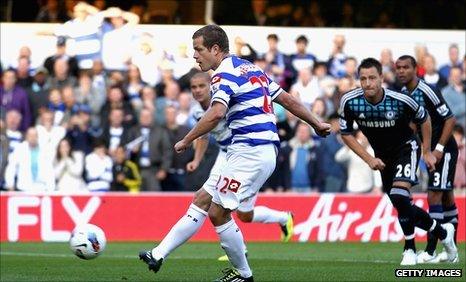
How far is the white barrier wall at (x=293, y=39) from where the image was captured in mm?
24672

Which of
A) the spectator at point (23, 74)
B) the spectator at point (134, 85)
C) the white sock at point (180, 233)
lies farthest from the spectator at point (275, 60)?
the white sock at point (180, 233)

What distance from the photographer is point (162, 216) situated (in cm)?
2072

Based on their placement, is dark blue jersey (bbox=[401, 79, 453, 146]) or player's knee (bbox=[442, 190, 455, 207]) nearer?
dark blue jersey (bbox=[401, 79, 453, 146])

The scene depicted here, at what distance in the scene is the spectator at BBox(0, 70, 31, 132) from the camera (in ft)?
73.2

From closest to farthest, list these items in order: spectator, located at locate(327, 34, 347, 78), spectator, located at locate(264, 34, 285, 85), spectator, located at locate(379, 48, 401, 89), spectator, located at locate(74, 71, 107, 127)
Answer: spectator, located at locate(74, 71, 107, 127)
spectator, located at locate(264, 34, 285, 85)
spectator, located at locate(379, 48, 401, 89)
spectator, located at locate(327, 34, 347, 78)

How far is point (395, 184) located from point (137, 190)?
8498 mm

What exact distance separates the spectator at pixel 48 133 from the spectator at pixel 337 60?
5.70m

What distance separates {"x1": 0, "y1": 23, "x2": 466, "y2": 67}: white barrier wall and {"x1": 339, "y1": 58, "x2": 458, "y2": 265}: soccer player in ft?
36.8

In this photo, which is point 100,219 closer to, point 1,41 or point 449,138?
point 1,41

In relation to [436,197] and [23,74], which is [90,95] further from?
[436,197]

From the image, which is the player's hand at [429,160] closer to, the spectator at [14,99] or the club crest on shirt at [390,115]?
the club crest on shirt at [390,115]

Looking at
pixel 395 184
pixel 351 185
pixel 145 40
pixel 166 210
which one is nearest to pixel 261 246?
pixel 166 210

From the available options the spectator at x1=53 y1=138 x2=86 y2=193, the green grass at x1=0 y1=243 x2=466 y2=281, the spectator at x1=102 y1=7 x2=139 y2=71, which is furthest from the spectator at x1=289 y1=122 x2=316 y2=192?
the spectator at x1=102 y1=7 x2=139 y2=71

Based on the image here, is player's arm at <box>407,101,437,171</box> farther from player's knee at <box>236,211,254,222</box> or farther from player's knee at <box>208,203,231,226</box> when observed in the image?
player's knee at <box>208,203,231,226</box>
